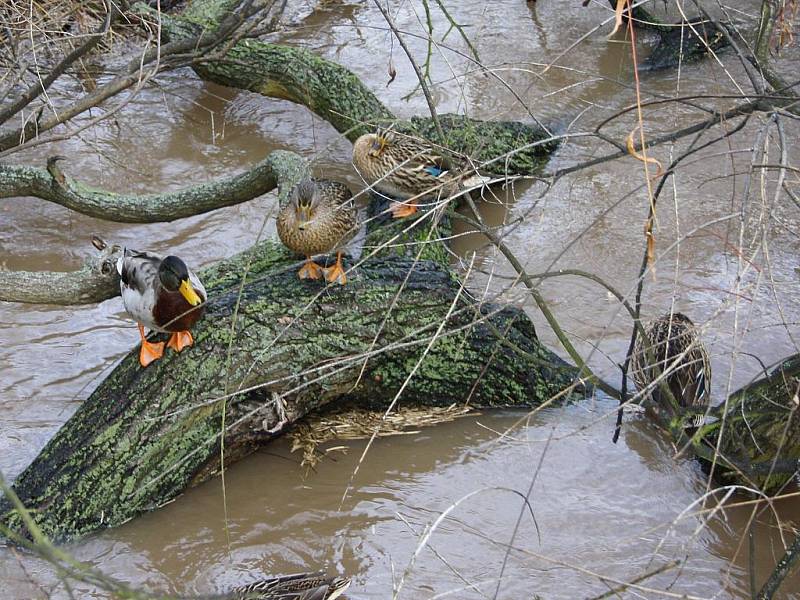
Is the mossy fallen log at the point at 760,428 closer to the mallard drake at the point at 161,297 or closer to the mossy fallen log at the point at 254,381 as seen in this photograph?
the mossy fallen log at the point at 254,381

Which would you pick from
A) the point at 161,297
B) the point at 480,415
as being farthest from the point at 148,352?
the point at 480,415

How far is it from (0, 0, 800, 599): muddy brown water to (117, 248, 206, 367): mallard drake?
692 mm

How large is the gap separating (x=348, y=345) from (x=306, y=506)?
0.76m

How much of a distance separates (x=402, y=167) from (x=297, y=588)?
2.59 m

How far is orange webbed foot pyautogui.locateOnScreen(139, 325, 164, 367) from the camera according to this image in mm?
4035

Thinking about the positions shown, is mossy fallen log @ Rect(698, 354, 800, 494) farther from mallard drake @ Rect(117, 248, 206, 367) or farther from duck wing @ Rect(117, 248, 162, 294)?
duck wing @ Rect(117, 248, 162, 294)

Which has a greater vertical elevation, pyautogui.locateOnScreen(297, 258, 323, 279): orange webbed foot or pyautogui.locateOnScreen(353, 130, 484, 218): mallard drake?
pyautogui.locateOnScreen(353, 130, 484, 218): mallard drake

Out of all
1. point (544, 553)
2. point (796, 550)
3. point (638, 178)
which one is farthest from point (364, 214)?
point (796, 550)

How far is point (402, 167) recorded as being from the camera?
5.18 metres

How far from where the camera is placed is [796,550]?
288cm

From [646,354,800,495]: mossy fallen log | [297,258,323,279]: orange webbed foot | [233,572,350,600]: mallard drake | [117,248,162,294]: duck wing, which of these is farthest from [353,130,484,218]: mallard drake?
[233,572,350,600]: mallard drake

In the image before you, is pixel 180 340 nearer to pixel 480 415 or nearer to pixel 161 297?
pixel 161 297

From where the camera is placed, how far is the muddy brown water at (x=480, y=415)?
11.9 feet

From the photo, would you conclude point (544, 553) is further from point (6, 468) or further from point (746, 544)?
point (6, 468)
